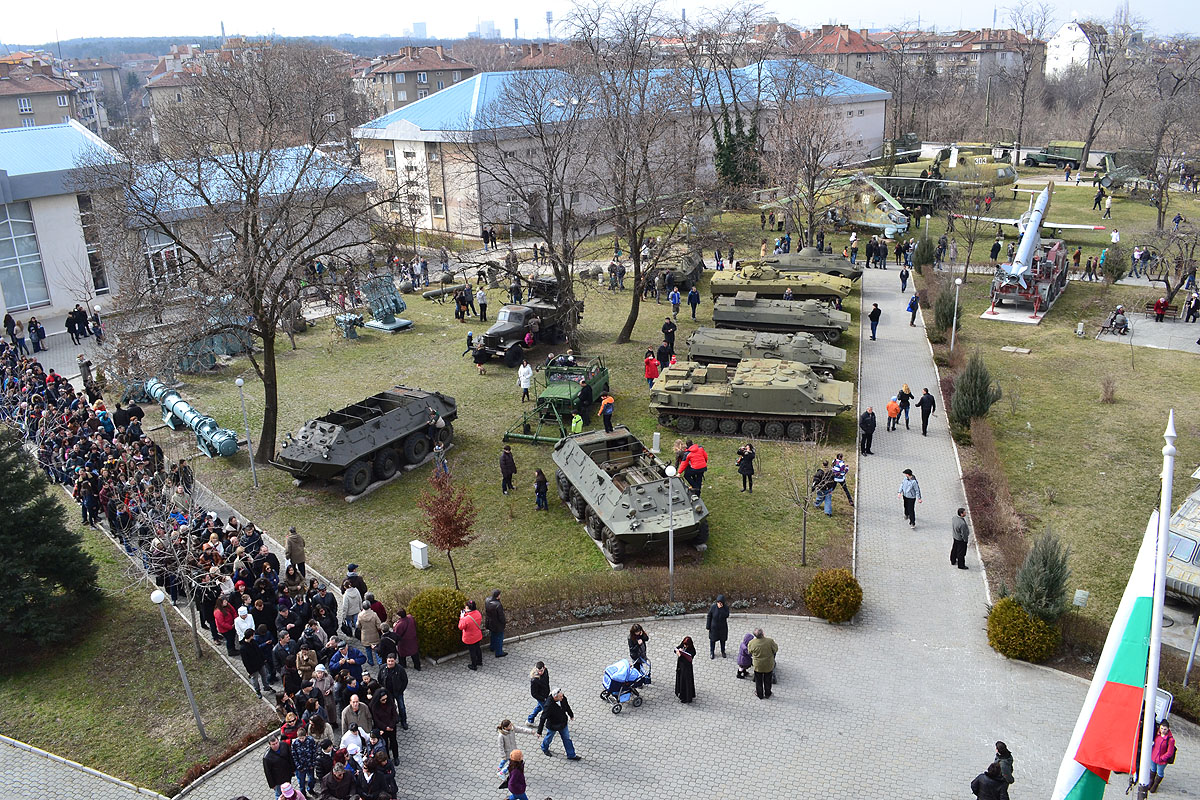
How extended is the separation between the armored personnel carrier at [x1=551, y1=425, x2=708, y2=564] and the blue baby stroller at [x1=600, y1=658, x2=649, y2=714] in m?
3.11

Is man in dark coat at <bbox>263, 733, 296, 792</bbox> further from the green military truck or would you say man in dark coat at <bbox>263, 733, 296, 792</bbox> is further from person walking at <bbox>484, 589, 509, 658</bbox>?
the green military truck

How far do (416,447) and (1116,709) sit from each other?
55.0ft

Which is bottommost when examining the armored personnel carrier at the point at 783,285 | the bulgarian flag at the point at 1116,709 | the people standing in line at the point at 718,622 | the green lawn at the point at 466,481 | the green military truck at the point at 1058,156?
the green lawn at the point at 466,481

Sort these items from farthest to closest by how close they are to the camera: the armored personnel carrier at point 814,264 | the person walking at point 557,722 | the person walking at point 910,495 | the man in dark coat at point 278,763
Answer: the armored personnel carrier at point 814,264
the person walking at point 910,495
the person walking at point 557,722
the man in dark coat at point 278,763

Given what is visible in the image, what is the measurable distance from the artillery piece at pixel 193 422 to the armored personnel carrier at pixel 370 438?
2.14 metres

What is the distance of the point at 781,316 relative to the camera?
101ft

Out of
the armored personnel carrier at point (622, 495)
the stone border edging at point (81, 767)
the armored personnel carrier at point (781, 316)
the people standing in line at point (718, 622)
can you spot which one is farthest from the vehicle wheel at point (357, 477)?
the armored personnel carrier at point (781, 316)

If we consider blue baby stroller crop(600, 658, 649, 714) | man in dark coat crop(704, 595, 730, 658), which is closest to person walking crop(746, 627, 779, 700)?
man in dark coat crop(704, 595, 730, 658)

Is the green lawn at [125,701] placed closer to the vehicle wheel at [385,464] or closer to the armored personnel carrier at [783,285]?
the vehicle wheel at [385,464]

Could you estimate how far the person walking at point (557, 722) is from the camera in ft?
40.8

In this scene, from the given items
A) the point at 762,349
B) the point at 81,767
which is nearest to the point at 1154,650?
the point at 81,767

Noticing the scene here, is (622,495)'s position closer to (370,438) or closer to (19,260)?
(370,438)

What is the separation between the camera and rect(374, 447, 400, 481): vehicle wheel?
21688 mm

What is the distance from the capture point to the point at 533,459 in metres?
22.9
